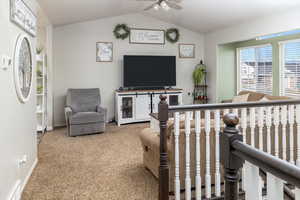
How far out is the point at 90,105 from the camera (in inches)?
232

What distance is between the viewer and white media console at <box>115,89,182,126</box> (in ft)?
20.5

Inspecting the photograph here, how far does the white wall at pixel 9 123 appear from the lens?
205 cm

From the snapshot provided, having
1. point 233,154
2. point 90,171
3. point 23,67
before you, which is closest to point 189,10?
point 23,67

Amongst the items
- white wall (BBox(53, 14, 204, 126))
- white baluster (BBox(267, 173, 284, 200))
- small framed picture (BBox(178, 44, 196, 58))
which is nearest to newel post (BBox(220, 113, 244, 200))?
white baluster (BBox(267, 173, 284, 200))

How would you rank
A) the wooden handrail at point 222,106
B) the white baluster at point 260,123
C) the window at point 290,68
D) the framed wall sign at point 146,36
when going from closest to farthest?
the wooden handrail at point 222,106 → the white baluster at point 260,123 → the window at point 290,68 → the framed wall sign at point 146,36

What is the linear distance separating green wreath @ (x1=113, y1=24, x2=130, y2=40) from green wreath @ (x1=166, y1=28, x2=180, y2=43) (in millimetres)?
1238

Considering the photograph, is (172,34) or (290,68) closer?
(290,68)

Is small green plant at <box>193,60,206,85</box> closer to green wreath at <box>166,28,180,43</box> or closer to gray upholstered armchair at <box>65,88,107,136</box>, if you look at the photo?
green wreath at <box>166,28,180,43</box>

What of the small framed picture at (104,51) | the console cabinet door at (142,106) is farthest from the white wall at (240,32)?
the small framed picture at (104,51)

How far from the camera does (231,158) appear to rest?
3.69 feet

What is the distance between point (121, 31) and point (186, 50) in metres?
2.10

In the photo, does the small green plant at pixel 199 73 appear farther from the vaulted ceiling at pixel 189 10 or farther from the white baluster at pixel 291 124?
the white baluster at pixel 291 124

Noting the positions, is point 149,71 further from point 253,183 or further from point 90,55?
point 253,183

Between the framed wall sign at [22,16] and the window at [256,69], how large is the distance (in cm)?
530
